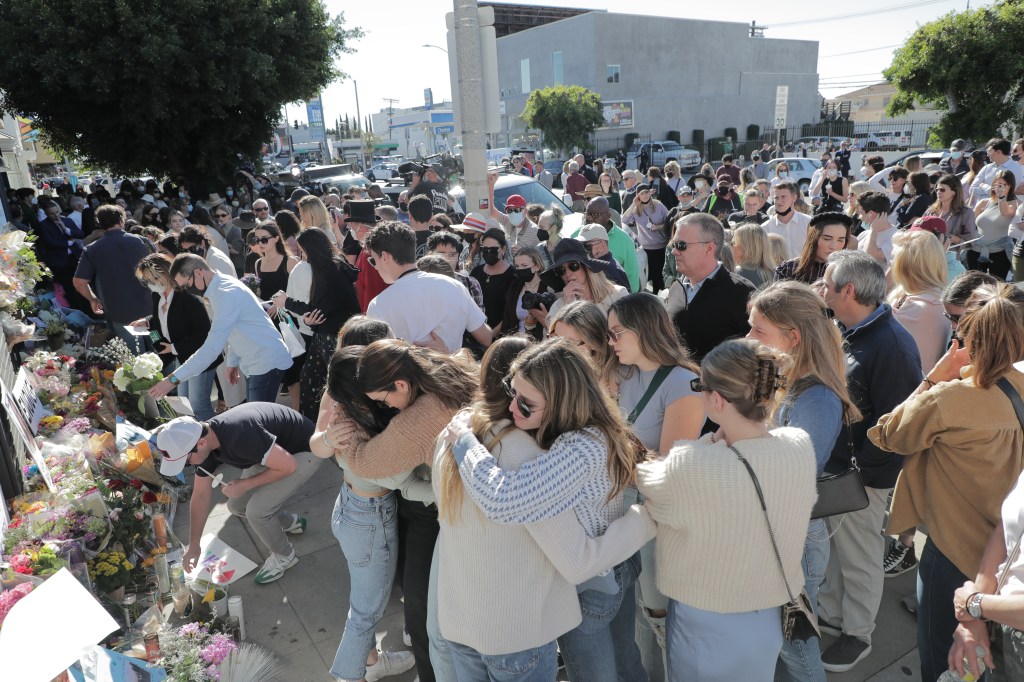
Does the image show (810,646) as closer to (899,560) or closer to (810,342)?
(810,342)

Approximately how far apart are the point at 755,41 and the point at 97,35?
5146 cm

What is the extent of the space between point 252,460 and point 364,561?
1088mm

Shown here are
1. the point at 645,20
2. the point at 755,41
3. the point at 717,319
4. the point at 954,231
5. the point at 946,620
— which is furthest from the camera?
the point at 755,41

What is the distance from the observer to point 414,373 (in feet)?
8.45

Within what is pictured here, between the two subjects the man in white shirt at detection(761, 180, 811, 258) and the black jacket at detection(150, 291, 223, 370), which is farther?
the man in white shirt at detection(761, 180, 811, 258)

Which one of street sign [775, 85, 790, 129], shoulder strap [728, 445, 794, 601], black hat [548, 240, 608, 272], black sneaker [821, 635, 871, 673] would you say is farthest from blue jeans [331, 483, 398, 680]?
street sign [775, 85, 790, 129]

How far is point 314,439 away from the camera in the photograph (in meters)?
2.88

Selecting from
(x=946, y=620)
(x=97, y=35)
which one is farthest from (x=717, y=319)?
(x=97, y=35)

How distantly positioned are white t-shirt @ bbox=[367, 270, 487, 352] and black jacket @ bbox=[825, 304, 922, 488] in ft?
7.07

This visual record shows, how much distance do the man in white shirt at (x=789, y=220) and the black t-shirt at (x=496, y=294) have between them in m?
2.81

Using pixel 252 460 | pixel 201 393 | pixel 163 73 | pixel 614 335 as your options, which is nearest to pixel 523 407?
pixel 614 335

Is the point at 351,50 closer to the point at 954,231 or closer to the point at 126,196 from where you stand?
the point at 126,196

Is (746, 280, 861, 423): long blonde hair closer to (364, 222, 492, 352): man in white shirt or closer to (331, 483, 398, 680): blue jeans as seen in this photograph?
(331, 483, 398, 680): blue jeans

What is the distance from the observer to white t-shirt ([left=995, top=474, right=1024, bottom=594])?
5.80ft
